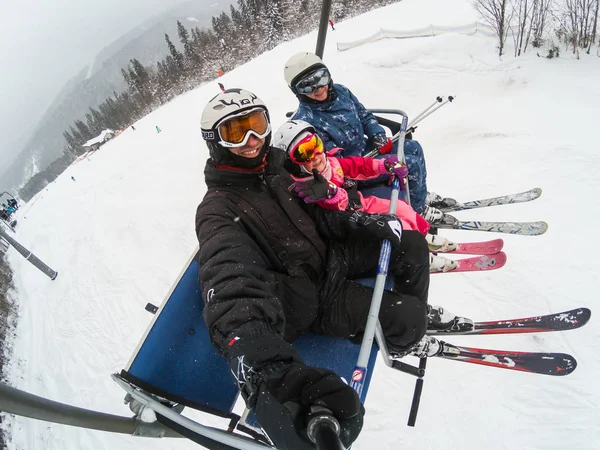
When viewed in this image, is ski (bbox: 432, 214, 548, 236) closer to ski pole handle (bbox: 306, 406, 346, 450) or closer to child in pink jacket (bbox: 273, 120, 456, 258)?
child in pink jacket (bbox: 273, 120, 456, 258)

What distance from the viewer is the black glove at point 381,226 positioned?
2.15m

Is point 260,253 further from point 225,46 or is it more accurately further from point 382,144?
point 225,46

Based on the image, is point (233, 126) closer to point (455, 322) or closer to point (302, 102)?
point (302, 102)

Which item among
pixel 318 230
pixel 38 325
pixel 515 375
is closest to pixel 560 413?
pixel 515 375

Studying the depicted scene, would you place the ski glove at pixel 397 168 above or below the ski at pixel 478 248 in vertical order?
above

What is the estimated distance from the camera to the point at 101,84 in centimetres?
17300

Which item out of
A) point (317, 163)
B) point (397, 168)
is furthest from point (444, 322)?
point (317, 163)

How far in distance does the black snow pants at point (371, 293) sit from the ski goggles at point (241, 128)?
1.02 m

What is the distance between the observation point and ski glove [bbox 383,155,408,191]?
285 cm

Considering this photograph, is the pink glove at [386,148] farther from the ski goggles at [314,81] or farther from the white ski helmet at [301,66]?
the white ski helmet at [301,66]

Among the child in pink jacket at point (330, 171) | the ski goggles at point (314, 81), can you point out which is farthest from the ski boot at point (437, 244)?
the ski goggles at point (314, 81)

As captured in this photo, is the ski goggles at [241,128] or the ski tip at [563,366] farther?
the ski tip at [563,366]

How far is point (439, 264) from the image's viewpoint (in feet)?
10.2

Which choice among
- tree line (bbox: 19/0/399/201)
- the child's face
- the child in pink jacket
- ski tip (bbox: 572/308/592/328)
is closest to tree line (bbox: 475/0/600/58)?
ski tip (bbox: 572/308/592/328)
